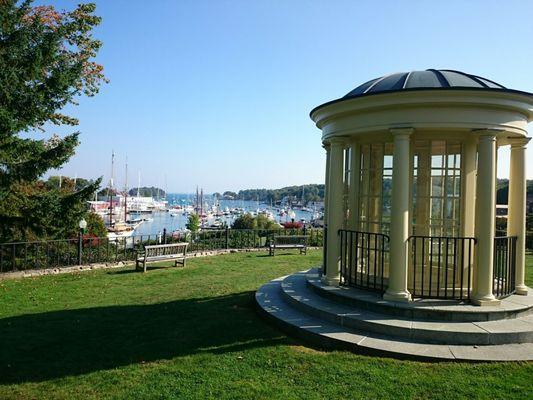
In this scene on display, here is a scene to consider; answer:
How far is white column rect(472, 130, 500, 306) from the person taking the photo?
6.67 metres

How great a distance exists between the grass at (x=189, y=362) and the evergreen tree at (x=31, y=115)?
6.86m

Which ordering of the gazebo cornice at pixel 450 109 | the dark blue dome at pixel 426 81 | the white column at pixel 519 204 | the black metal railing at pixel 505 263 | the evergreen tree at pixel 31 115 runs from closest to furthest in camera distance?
1. the gazebo cornice at pixel 450 109
2. the dark blue dome at pixel 426 81
3. the black metal railing at pixel 505 263
4. the white column at pixel 519 204
5. the evergreen tree at pixel 31 115

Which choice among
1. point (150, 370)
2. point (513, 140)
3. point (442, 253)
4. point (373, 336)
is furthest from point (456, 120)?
point (150, 370)

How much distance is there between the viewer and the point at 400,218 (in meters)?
6.84

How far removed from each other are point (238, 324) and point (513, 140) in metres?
6.42

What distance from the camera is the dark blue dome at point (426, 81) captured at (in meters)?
7.12

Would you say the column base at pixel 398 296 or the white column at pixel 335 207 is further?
the white column at pixel 335 207

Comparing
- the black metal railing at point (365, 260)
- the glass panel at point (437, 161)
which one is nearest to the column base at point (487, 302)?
the black metal railing at point (365, 260)

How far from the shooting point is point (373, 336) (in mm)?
6043

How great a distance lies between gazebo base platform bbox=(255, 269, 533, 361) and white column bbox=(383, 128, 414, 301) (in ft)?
1.10

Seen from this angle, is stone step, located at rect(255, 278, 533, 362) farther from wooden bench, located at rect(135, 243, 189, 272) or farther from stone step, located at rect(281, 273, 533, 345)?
wooden bench, located at rect(135, 243, 189, 272)

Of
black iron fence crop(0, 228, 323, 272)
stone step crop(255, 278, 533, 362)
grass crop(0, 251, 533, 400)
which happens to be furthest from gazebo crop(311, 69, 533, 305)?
black iron fence crop(0, 228, 323, 272)

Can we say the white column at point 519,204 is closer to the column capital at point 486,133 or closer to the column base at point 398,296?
the column capital at point 486,133

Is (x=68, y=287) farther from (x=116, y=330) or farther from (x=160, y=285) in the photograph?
(x=116, y=330)
